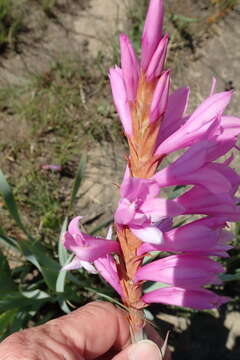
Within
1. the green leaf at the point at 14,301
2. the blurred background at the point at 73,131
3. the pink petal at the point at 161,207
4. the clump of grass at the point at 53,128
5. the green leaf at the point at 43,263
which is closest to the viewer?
the pink petal at the point at 161,207

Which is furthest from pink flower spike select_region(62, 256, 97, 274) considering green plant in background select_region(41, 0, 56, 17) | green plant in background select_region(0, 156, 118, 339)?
green plant in background select_region(41, 0, 56, 17)

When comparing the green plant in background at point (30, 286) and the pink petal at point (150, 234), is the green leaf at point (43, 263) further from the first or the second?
the pink petal at point (150, 234)

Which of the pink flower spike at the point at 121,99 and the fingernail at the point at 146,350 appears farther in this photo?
the fingernail at the point at 146,350

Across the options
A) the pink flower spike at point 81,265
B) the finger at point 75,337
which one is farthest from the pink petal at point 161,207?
the finger at point 75,337

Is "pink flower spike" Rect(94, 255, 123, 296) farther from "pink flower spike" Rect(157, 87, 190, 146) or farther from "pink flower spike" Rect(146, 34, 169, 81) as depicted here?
"pink flower spike" Rect(146, 34, 169, 81)

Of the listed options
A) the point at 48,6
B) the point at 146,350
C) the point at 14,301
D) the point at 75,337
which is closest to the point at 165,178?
the point at 146,350

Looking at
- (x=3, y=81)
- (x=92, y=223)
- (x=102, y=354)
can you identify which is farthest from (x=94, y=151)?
(x=102, y=354)

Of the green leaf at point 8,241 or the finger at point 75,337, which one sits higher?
the green leaf at point 8,241

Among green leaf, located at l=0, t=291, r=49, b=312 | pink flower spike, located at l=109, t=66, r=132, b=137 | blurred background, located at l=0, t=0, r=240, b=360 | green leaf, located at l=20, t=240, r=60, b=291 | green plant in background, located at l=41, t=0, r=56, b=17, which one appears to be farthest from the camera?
green plant in background, located at l=41, t=0, r=56, b=17

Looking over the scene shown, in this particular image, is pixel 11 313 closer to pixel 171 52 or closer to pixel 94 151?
pixel 94 151
